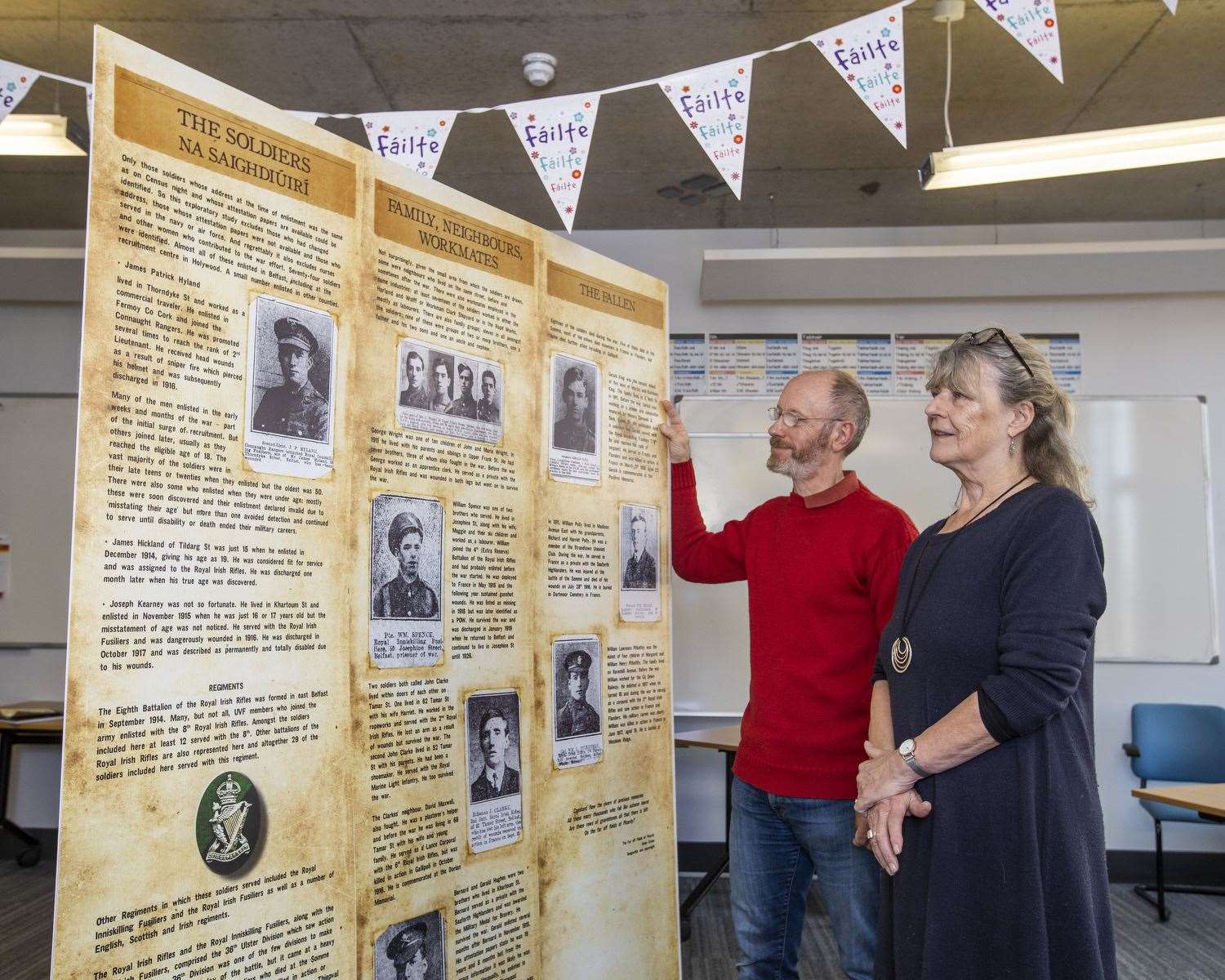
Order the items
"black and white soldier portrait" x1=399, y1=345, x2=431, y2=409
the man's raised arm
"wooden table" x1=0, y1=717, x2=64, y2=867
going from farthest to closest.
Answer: "wooden table" x1=0, y1=717, x2=64, y2=867 < the man's raised arm < "black and white soldier portrait" x1=399, y1=345, x2=431, y2=409

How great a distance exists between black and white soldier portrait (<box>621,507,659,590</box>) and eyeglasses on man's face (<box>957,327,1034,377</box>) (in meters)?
0.82

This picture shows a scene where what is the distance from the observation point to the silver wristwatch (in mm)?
1414

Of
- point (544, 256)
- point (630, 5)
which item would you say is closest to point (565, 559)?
point (544, 256)

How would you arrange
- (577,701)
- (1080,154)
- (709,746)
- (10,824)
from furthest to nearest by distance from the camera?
(10,824), (709,746), (1080,154), (577,701)

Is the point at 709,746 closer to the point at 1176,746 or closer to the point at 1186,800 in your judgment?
the point at 1186,800

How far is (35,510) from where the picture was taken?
460 centimetres

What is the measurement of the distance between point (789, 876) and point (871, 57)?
190 cm

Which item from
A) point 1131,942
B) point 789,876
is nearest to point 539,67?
point 789,876

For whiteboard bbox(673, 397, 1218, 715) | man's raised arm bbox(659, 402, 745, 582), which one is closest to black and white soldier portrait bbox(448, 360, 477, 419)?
man's raised arm bbox(659, 402, 745, 582)

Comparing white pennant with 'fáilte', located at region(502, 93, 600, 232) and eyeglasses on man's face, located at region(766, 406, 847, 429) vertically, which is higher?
white pennant with 'fáilte', located at region(502, 93, 600, 232)

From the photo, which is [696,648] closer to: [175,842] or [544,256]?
[544,256]

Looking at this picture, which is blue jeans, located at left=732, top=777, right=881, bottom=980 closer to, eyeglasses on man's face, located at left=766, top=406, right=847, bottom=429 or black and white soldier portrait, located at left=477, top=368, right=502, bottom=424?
eyeglasses on man's face, located at left=766, top=406, right=847, bottom=429

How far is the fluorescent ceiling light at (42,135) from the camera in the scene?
267 cm

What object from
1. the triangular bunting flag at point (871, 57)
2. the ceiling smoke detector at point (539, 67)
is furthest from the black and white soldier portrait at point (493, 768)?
the ceiling smoke detector at point (539, 67)
